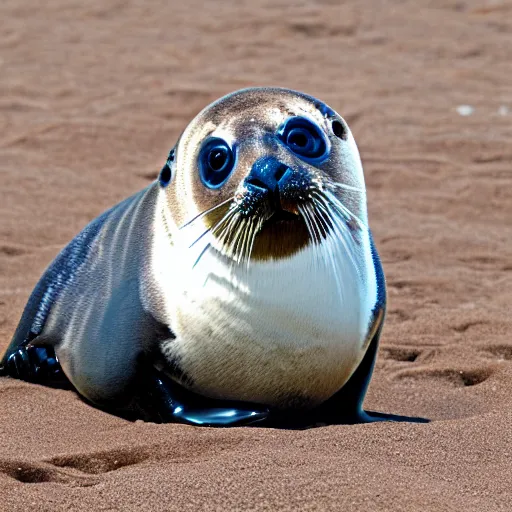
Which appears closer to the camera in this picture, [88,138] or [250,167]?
[250,167]

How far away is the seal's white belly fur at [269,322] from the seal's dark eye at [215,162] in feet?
0.74

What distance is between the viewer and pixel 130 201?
14.5ft

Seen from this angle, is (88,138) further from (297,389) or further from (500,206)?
(297,389)

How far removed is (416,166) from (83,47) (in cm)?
452

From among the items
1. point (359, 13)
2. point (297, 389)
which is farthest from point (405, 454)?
point (359, 13)

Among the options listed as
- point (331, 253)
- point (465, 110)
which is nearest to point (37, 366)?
point (331, 253)

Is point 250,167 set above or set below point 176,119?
above

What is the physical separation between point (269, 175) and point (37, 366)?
4.79 ft

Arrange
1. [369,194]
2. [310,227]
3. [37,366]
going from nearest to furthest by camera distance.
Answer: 1. [310,227]
2. [37,366]
3. [369,194]

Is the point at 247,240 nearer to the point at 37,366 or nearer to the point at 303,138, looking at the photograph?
the point at 303,138

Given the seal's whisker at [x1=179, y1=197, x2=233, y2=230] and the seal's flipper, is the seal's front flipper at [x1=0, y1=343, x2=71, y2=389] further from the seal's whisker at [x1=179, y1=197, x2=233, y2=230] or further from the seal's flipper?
the seal's flipper

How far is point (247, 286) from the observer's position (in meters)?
3.63

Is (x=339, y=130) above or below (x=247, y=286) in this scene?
above

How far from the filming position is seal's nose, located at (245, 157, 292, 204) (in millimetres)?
3365
